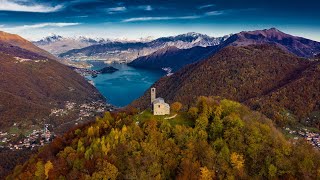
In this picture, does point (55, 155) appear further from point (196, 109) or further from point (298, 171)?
point (298, 171)

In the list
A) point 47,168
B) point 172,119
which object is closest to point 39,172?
point 47,168

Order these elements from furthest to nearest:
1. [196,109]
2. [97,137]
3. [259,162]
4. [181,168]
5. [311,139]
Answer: [311,139], [196,109], [97,137], [259,162], [181,168]

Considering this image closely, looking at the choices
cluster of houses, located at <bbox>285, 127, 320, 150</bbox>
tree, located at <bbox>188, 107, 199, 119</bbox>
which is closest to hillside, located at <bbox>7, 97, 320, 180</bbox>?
tree, located at <bbox>188, 107, 199, 119</bbox>

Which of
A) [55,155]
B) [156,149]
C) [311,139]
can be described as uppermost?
[156,149]

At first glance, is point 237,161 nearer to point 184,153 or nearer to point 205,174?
point 205,174

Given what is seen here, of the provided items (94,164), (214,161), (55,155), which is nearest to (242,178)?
(214,161)

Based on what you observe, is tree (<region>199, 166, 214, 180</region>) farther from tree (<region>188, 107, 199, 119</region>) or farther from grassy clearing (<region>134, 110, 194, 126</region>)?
tree (<region>188, 107, 199, 119</region>)

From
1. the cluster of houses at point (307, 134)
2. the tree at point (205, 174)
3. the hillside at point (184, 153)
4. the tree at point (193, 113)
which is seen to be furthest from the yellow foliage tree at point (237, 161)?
the cluster of houses at point (307, 134)

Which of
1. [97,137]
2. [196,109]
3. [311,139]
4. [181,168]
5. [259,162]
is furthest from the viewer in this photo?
[311,139]
